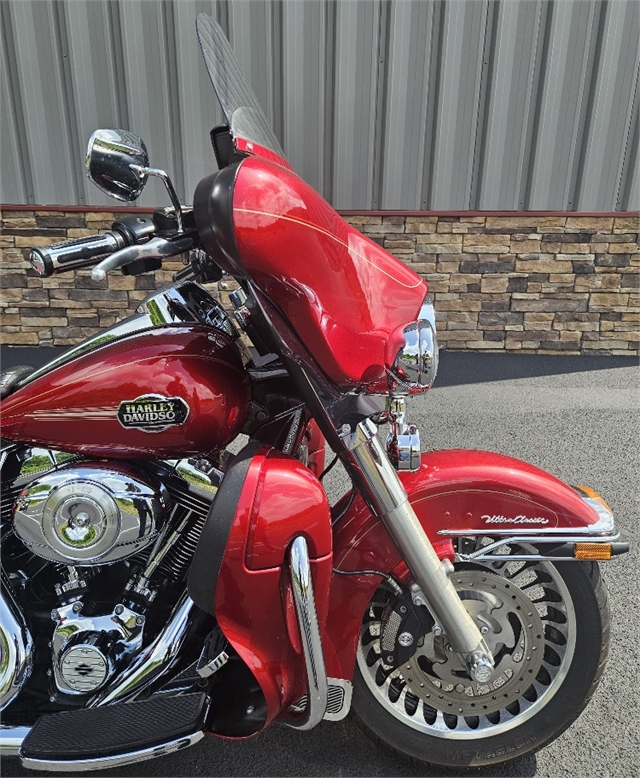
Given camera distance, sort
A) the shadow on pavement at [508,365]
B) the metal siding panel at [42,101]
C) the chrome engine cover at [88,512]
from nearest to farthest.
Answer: the chrome engine cover at [88,512] < the metal siding panel at [42,101] < the shadow on pavement at [508,365]

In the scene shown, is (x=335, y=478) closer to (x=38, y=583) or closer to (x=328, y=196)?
(x=38, y=583)

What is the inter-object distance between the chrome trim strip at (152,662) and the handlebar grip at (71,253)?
845mm

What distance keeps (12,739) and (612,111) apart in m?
5.09

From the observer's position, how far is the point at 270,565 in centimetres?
130

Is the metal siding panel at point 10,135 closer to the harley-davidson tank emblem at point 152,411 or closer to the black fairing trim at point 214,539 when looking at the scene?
the harley-davidson tank emblem at point 152,411

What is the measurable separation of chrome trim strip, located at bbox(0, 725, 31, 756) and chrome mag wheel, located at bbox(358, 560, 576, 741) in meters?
0.84

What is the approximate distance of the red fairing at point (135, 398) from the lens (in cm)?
134

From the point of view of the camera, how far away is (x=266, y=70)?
14.1ft

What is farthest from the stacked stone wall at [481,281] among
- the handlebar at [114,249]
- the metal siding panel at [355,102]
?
the handlebar at [114,249]

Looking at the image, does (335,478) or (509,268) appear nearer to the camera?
(335,478)

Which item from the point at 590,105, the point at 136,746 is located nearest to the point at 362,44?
the point at 590,105

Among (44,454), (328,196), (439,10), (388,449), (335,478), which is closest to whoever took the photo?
(388,449)

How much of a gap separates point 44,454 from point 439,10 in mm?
4207

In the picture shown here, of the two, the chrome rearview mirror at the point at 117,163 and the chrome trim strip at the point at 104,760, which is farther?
the chrome trim strip at the point at 104,760
